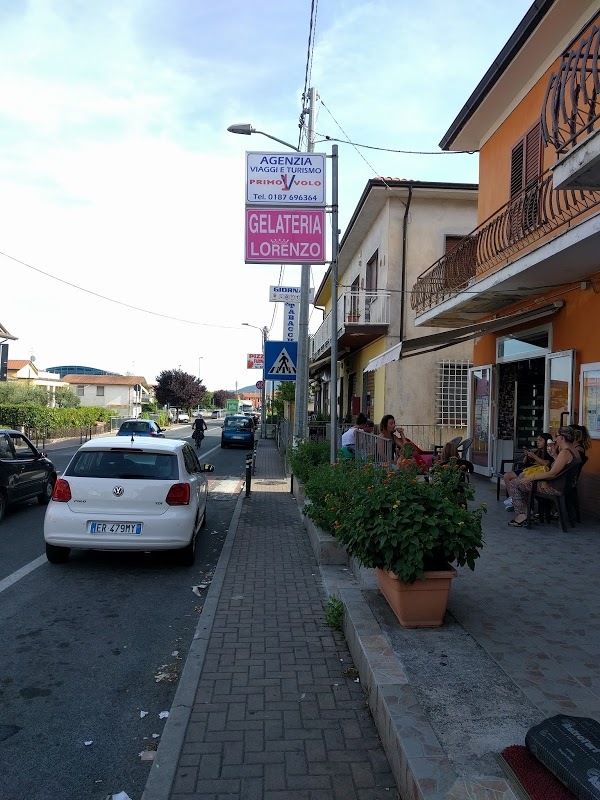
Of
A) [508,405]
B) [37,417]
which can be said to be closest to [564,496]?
[508,405]

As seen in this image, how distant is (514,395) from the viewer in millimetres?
12945

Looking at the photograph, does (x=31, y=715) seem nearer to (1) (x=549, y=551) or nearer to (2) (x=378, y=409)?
(1) (x=549, y=551)

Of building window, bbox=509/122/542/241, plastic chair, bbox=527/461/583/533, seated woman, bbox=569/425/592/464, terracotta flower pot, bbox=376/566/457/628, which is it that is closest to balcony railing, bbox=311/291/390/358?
building window, bbox=509/122/542/241

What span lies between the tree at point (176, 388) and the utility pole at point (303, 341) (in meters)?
62.0

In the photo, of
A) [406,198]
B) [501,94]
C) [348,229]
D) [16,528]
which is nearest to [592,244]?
[501,94]

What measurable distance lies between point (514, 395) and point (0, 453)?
978cm

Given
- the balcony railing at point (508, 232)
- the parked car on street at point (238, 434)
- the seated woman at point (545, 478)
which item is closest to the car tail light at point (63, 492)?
the seated woman at point (545, 478)

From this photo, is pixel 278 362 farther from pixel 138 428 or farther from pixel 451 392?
pixel 138 428

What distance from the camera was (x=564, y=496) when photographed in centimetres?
812

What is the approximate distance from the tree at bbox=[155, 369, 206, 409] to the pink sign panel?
66844mm

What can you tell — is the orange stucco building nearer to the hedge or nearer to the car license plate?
the car license plate

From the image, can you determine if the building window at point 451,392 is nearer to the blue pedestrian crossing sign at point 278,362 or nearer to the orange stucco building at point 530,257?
the orange stucco building at point 530,257

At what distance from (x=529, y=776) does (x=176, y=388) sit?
73.8 m

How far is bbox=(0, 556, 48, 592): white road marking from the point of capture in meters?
6.39
